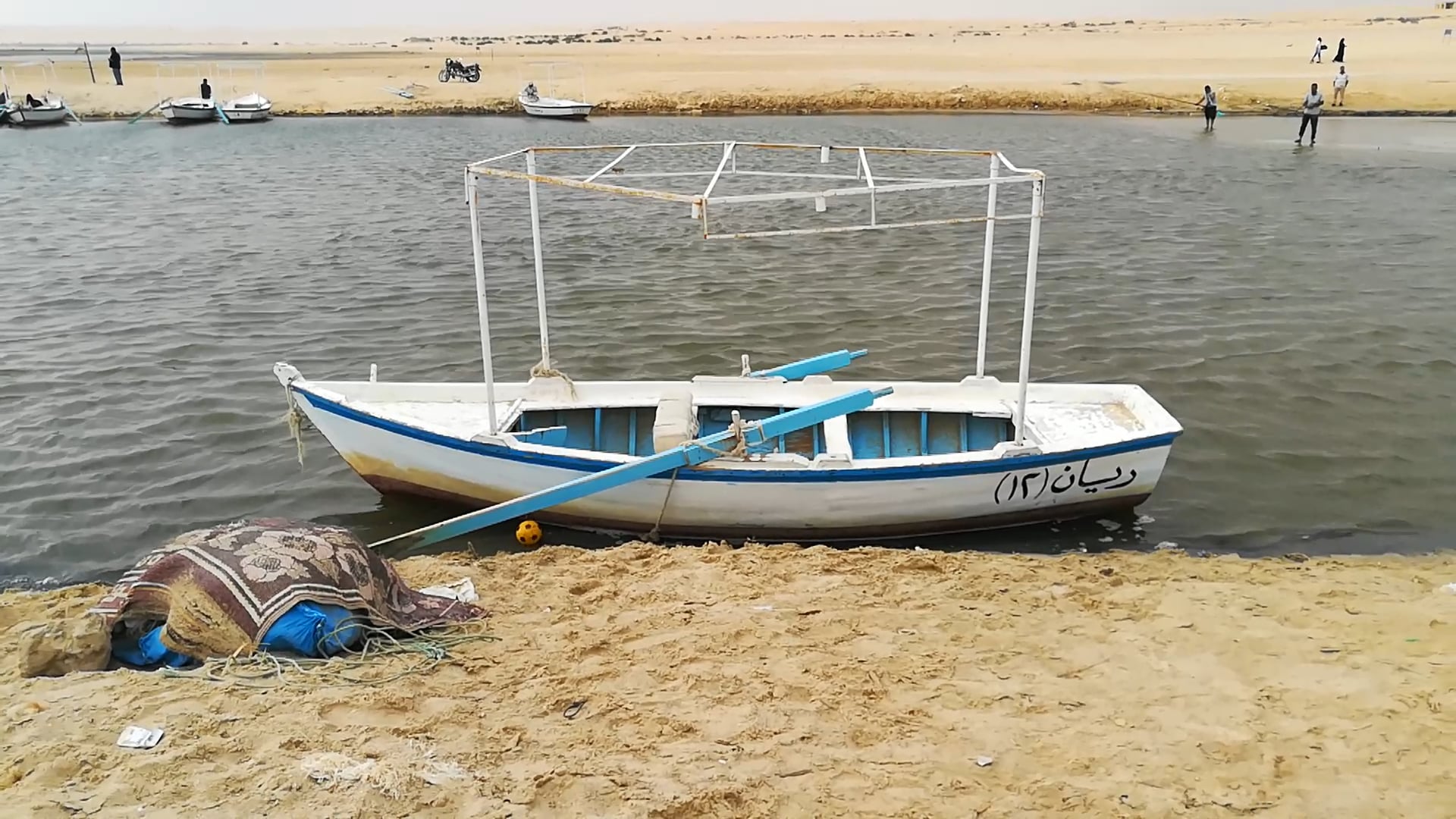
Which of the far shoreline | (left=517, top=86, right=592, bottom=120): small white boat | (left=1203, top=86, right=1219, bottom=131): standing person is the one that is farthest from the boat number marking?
(left=517, top=86, right=592, bottom=120): small white boat

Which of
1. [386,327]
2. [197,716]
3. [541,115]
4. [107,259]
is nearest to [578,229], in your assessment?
[386,327]

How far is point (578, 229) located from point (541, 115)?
20824 mm

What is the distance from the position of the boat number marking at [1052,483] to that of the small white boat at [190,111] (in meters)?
40.0

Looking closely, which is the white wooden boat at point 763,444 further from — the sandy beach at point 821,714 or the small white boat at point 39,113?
the small white boat at point 39,113

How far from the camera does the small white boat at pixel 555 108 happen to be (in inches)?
1554

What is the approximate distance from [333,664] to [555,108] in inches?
1453

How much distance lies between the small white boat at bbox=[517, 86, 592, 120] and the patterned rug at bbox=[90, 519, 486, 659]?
35380mm

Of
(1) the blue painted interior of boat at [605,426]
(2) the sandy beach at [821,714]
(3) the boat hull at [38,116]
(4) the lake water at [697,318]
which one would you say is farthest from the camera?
(3) the boat hull at [38,116]

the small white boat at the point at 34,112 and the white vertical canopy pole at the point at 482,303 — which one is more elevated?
the small white boat at the point at 34,112

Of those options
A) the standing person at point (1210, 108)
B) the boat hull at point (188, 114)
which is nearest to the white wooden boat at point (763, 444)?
→ the standing person at point (1210, 108)

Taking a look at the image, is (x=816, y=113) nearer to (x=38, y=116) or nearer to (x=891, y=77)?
(x=891, y=77)

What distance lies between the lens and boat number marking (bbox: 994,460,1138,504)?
8953mm

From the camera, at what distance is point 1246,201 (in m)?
23.3

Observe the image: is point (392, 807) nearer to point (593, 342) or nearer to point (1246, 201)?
point (593, 342)
